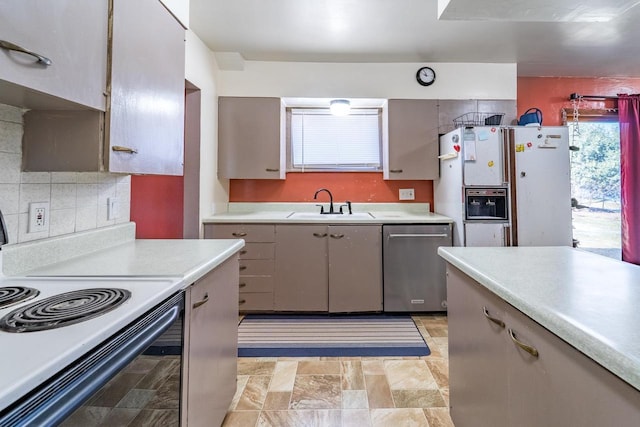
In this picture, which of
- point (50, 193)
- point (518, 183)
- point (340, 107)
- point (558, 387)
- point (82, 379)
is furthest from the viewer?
point (340, 107)

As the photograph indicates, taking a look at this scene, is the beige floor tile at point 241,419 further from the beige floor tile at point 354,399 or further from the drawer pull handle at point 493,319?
the drawer pull handle at point 493,319

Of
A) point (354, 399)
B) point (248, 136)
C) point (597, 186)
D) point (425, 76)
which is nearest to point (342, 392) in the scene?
point (354, 399)

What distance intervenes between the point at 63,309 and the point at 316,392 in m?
1.43

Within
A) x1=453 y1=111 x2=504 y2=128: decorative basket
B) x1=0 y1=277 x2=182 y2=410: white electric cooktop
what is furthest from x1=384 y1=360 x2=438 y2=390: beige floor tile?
x1=453 y1=111 x2=504 y2=128: decorative basket

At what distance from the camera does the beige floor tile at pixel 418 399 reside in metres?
1.62

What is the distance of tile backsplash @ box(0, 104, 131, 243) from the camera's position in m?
1.04

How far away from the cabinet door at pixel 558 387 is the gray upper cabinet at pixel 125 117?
143 cm

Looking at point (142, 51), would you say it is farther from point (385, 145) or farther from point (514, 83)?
point (514, 83)

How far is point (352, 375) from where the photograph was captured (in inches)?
74.5

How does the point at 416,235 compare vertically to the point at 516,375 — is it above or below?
above

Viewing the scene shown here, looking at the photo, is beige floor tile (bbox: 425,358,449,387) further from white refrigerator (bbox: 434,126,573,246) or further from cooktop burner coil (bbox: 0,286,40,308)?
cooktop burner coil (bbox: 0,286,40,308)

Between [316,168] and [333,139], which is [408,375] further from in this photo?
[333,139]

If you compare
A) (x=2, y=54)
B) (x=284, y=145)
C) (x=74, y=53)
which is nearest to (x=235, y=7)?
(x=284, y=145)

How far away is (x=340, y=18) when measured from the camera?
2350mm
